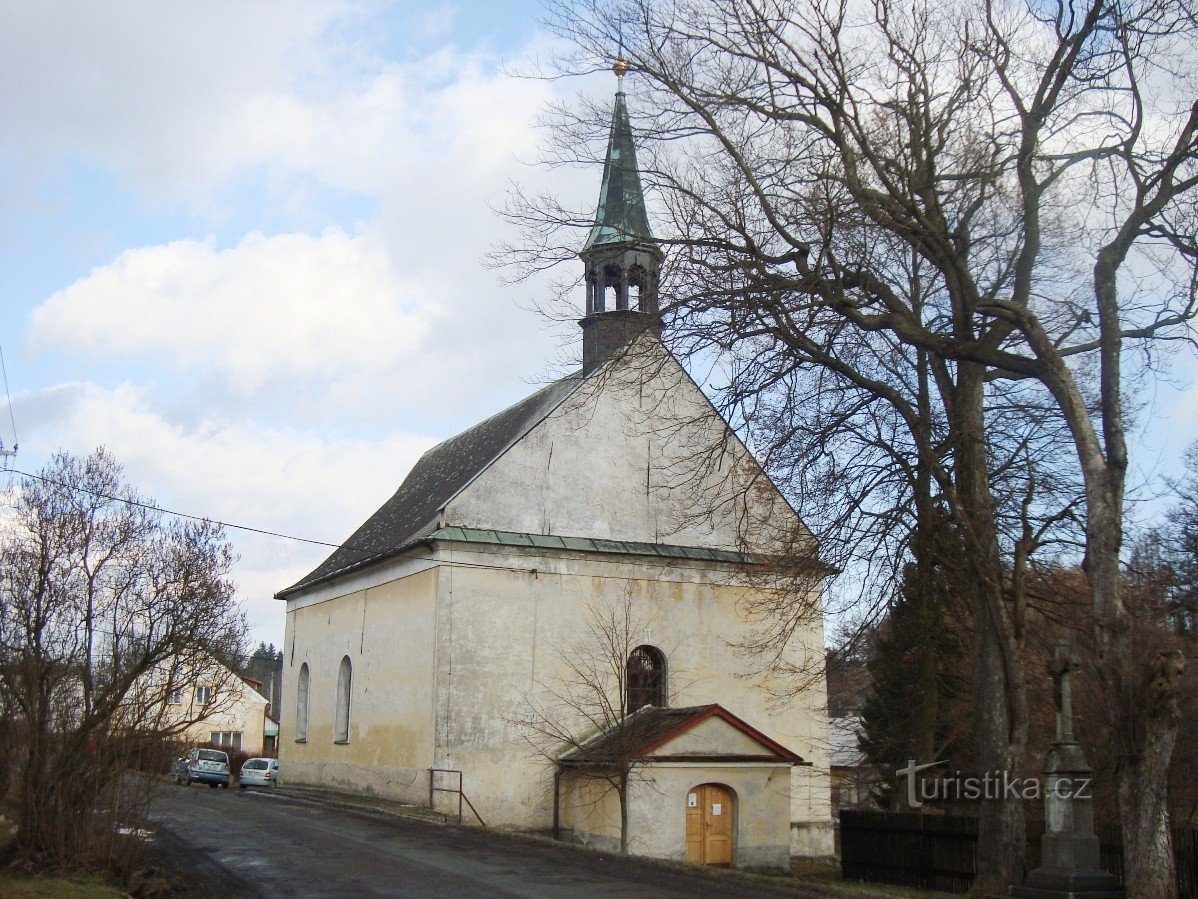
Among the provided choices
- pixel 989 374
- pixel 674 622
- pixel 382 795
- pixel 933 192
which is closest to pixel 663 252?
pixel 933 192

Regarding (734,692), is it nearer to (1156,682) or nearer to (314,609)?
→ (314,609)

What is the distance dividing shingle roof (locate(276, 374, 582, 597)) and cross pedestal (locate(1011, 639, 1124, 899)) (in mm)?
15221

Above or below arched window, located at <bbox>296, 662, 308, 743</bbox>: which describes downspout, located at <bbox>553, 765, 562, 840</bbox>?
below

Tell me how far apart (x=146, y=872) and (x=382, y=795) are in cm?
1243

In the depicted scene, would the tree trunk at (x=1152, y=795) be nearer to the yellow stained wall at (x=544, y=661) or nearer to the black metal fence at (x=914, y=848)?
the black metal fence at (x=914, y=848)

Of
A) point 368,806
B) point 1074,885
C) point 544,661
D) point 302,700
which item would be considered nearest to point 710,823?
point 544,661

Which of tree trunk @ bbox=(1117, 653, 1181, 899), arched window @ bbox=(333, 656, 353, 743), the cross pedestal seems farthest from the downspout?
tree trunk @ bbox=(1117, 653, 1181, 899)

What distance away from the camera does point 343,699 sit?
99.8 feet

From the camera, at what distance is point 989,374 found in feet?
55.8

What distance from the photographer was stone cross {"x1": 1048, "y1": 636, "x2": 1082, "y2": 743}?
12969mm

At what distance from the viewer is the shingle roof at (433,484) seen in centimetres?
2741

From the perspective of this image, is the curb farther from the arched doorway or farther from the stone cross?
the stone cross

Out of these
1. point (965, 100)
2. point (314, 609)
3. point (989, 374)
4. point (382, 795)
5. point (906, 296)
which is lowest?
point (382, 795)

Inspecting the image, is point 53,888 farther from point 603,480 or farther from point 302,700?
point 302,700
